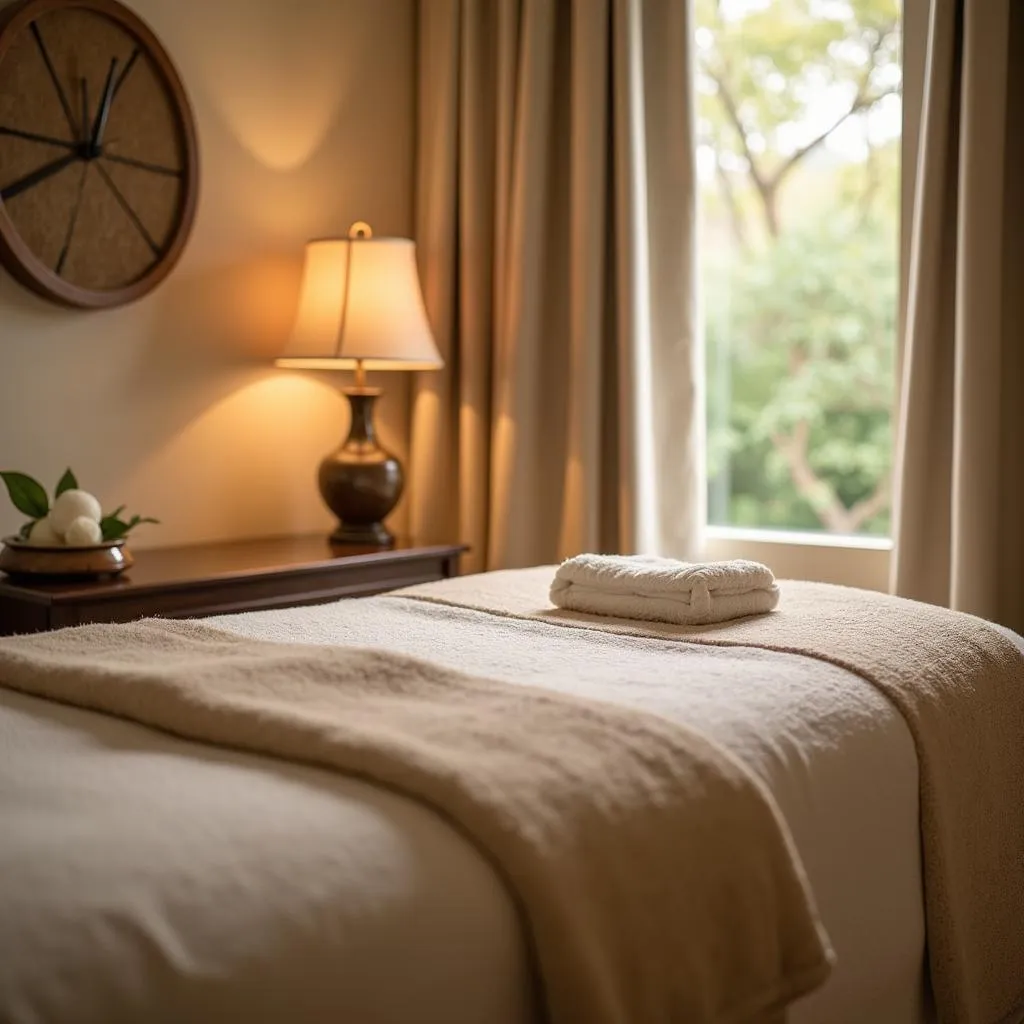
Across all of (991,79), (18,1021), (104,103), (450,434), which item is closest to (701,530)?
(450,434)

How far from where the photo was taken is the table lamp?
3053 mm

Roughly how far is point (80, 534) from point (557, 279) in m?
1.50

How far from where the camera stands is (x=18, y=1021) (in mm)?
805

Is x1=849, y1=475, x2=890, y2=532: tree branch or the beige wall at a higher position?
the beige wall

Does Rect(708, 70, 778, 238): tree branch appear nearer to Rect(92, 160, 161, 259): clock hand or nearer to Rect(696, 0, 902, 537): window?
Rect(696, 0, 902, 537): window

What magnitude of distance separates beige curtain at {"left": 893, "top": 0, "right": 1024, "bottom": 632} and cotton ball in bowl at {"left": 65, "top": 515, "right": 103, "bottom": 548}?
66.4 inches

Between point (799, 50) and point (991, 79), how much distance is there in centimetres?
219

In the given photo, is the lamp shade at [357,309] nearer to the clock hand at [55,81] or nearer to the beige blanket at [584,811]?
the clock hand at [55,81]

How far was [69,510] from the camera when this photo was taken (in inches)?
94.7

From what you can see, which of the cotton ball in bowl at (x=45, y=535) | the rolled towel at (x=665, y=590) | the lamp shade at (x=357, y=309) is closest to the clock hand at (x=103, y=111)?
the lamp shade at (x=357, y=309)

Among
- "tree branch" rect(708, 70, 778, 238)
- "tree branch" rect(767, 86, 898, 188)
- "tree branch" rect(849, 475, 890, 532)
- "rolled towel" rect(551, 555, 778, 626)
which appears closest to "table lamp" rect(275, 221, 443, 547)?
"rolled towel" rect(551, 555, 778, 626)

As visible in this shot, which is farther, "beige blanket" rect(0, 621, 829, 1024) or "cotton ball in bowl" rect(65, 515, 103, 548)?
"cotton ball in bowl" rect(65, 515, 103, 548)

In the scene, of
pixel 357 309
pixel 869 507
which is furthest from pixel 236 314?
pixel 869 507

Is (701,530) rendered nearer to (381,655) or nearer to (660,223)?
(660,223)
